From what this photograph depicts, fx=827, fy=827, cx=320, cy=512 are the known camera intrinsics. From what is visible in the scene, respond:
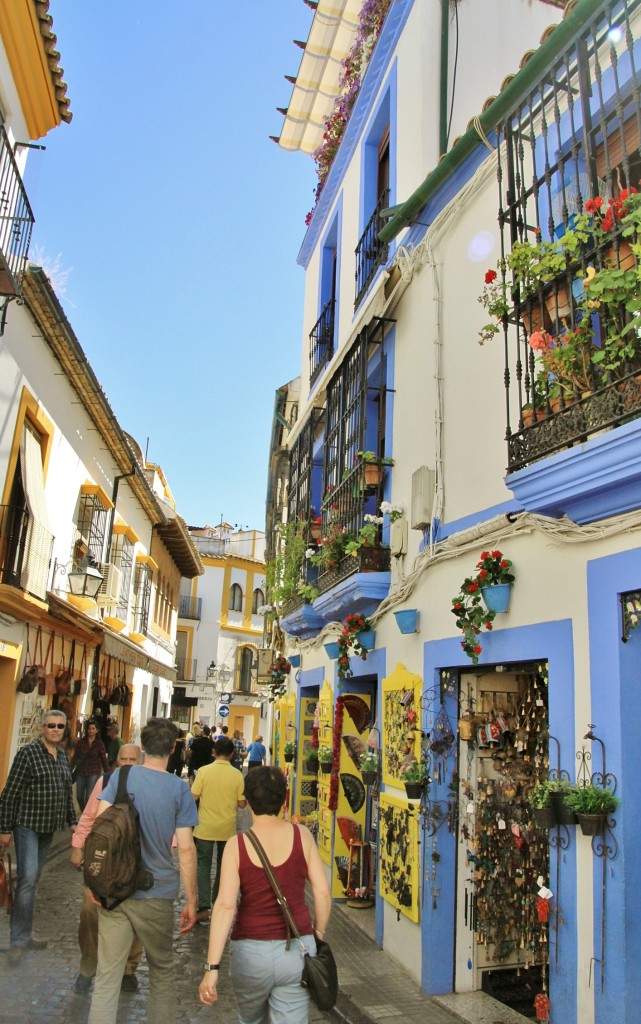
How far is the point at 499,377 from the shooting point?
6266 mm

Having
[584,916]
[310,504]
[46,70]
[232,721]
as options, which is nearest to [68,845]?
[310,504]

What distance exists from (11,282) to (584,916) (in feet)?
25.6

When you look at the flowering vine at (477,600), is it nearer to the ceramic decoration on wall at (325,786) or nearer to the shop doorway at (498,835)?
the shop doorway at (498,835)

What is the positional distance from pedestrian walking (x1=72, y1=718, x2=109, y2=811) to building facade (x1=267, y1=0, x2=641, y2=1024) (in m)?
3.16

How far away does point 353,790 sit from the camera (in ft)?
30.8

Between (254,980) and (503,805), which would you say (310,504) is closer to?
(503,805)

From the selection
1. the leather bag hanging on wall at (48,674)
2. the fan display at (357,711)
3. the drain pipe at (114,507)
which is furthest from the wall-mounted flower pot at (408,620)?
the drain pipe at (114,507)

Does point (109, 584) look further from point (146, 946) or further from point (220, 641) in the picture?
point (220, 641)

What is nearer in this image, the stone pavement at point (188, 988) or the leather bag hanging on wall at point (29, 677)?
the stone pavement at point (188, 988)

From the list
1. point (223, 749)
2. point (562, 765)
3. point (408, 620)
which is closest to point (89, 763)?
point (223, 749)

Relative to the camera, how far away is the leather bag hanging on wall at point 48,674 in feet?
39.7

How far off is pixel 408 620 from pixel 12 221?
6.44 m

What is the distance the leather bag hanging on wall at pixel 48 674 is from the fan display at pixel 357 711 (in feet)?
16.4

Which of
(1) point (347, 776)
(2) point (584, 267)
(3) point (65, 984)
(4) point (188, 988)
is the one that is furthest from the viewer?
(1) point (347, 776)
